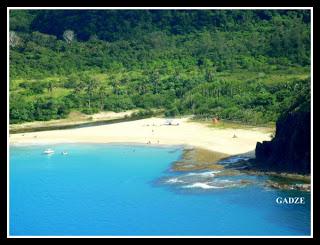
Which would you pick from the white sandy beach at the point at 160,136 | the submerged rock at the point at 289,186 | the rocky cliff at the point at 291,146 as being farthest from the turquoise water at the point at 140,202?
the white sandy beach at the point at 160,136

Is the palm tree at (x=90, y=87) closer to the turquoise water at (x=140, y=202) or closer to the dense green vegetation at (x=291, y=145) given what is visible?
the turquoise water at (x=140, y=202)

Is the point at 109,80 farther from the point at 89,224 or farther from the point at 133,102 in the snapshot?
the point at 89,224

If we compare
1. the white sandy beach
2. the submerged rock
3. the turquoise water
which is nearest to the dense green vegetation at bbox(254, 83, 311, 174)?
the submerged rock

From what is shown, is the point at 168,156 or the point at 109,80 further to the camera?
the point at 109,80

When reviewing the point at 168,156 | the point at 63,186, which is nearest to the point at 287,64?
the point at 168,156

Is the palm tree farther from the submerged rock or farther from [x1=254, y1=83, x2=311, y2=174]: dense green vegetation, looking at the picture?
the submerged rock

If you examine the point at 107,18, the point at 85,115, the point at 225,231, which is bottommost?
the point at 225,231
